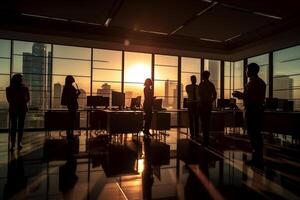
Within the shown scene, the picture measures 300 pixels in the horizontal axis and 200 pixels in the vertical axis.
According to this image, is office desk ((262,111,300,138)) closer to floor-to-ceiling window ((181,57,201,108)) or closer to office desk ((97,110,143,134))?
office desk ((97,110,143,134))

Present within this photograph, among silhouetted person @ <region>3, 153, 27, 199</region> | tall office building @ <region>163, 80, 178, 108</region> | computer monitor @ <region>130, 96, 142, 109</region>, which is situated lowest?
silhouetted person @ <region>3, 153, 27, 199</region>

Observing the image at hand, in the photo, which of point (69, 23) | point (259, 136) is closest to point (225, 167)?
point (259, 136)

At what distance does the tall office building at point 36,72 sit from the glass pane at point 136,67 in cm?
324

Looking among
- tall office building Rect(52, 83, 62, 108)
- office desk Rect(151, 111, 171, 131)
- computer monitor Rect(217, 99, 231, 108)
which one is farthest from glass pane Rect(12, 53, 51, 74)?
computer monitor Rect(217, 99, 231, 108)

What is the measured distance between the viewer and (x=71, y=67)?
406 inches

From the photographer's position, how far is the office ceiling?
268 inches

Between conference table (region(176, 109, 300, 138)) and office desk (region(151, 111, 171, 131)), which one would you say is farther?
office desk (region(151, 111, 171, 131))

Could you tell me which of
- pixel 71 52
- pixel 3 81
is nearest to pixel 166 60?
pixel 71 52

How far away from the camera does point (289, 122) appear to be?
24.5 feet

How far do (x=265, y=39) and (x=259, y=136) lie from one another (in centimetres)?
627

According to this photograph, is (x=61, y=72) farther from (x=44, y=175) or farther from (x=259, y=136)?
(x=259, y=136)

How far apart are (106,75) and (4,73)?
3.74 meters

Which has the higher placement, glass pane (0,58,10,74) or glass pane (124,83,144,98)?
glass pane (0,58,10,74)

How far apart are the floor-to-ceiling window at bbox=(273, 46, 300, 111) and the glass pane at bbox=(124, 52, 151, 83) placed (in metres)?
5.33
